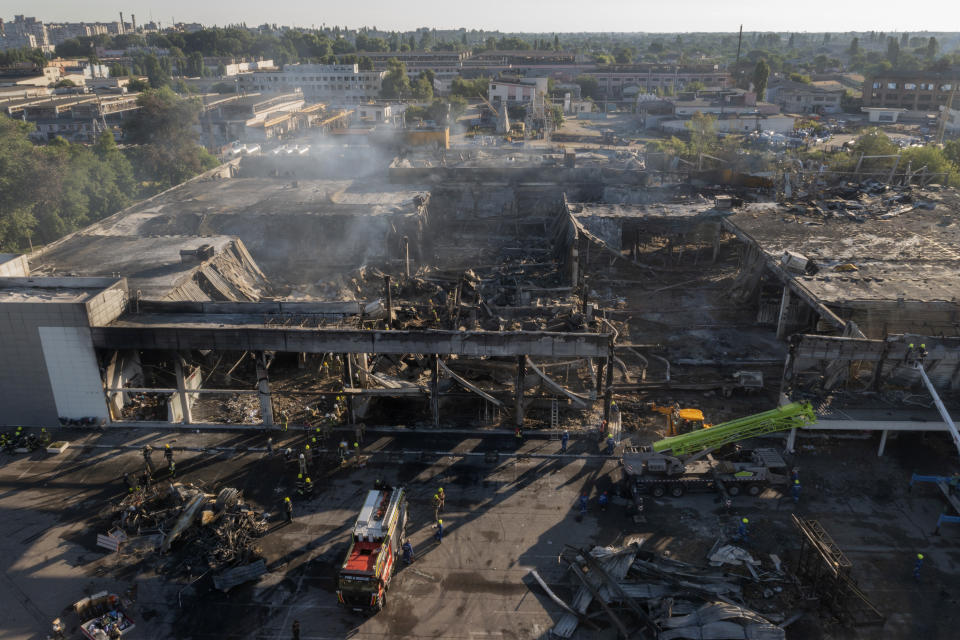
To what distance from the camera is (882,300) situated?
1120 inches

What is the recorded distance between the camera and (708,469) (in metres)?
21.0

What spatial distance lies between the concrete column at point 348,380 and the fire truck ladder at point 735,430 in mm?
10951

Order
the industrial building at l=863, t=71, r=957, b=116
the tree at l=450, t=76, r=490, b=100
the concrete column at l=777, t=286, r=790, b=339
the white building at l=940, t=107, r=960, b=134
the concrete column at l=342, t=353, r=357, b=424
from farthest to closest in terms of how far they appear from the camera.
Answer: the tree at l=450, t=76, r=490, b=100 → the industrial building at l=863, t=71, r=957, b=116 → the white building at l=940, t=107, r=960, b=134 → the concrete column at l=777, t=286, r=790, b=339 → the concrete column at l=342, t=353, r=357, b=424

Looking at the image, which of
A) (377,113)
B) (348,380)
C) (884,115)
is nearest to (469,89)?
(377,113)

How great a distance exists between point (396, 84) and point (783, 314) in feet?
334

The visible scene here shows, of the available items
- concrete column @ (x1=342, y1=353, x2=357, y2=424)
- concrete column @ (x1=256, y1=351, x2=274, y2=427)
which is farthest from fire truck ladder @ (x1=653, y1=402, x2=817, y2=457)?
concrete column @ (x1=256, y1=351, x2=274, y2=427)

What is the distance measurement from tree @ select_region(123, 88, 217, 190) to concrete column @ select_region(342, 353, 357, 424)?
170 ft

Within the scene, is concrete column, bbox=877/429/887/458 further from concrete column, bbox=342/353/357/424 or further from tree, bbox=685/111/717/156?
tree, bbox=685/111/717/156

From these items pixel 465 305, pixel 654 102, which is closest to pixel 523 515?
pixel 465 305

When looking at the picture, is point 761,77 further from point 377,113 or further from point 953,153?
point 377,113

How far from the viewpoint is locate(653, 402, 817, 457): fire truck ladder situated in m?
20.5

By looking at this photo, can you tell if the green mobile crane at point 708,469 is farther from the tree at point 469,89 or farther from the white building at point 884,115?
the white building at point 884,115

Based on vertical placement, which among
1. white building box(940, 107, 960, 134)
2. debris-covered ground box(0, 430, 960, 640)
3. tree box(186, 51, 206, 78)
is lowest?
debris-covered ground box(0, 430, 960, 640)

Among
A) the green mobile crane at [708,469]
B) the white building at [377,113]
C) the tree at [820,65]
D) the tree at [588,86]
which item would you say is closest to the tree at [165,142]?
the white building at [377,113]
